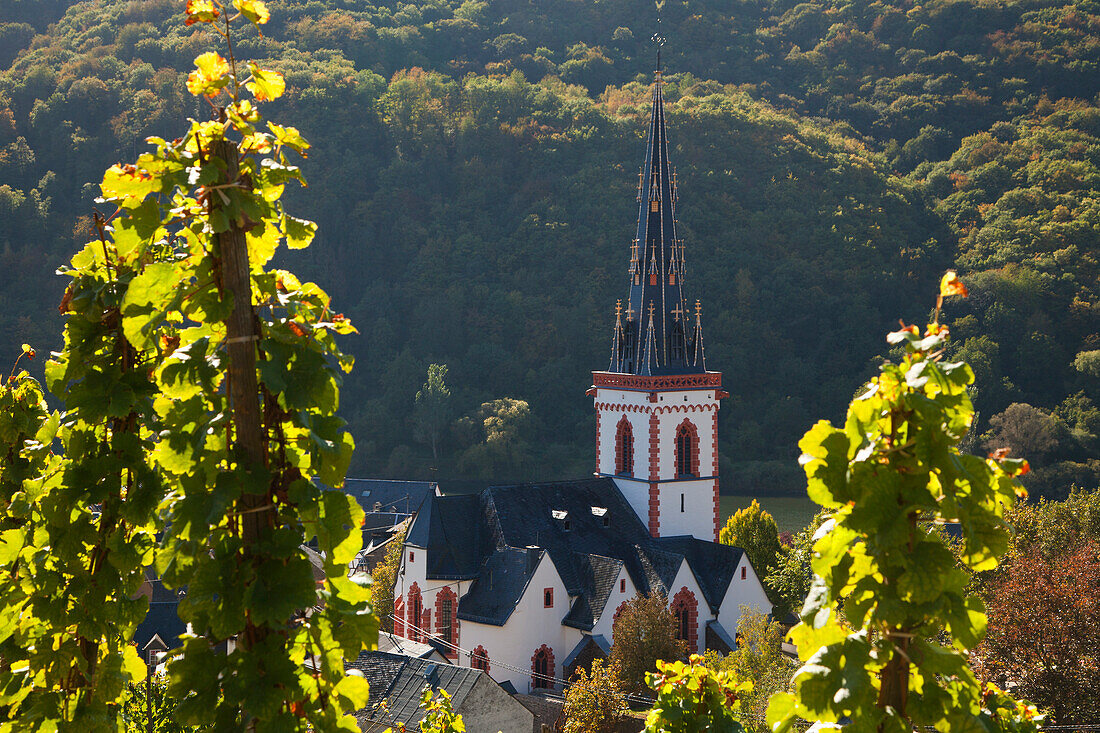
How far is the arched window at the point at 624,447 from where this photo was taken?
35.8 m

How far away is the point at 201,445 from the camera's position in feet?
12.6

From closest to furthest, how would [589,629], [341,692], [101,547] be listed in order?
[341,692], [101,547], [589,629]

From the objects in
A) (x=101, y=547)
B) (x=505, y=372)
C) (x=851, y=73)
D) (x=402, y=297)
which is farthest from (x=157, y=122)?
(x=101, y=547)

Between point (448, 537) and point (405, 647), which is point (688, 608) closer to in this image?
point (448, 537)

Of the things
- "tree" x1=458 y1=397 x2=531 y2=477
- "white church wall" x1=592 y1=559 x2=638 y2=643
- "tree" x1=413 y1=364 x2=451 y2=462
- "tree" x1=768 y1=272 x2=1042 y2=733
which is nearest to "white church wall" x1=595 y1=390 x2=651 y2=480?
"white church wall" x1=592 y1=559 x2=638 y2=643

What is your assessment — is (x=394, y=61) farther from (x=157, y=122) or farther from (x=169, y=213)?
(x=169, y=213)

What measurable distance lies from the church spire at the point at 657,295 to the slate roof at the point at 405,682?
15.2 m

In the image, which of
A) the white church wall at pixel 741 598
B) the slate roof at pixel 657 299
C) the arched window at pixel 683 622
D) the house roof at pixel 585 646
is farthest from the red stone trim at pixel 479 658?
the slate roof at pixel 657 299

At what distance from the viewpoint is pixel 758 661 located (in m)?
26.2

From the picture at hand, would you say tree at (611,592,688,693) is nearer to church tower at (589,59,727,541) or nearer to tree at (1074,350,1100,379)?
church tower at (589,59,727,541)

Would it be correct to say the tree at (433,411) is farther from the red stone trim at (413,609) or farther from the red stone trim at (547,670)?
the red stone trim at (547,670)

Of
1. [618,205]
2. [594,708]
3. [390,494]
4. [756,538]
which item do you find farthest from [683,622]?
[618,205]

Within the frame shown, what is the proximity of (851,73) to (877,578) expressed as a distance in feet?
363

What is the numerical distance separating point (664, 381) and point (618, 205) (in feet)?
167
